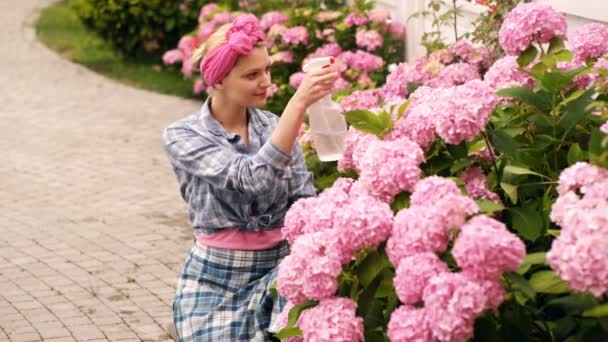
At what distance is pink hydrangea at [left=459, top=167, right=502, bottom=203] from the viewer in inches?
121

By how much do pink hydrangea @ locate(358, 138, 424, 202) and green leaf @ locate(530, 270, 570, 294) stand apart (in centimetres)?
42

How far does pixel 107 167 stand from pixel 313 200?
20.4 ft

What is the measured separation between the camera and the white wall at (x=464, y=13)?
5.23 m

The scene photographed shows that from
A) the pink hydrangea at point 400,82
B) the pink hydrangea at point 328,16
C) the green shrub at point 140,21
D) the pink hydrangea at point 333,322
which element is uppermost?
the pink hydrangea at point 333,322

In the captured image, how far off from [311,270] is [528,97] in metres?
0.83

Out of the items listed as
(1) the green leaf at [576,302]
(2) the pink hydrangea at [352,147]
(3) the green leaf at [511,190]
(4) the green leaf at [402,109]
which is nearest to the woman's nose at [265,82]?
(2) the pink hydrangea at [352,147]

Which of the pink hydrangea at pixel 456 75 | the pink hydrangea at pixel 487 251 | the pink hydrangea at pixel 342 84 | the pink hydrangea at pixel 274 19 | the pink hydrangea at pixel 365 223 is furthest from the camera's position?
the pink hydrangea at pixel 274 19

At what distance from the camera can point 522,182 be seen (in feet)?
10.2

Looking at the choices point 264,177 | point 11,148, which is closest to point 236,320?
point 264,177

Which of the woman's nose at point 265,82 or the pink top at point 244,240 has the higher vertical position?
the woman's nose at point 265,82

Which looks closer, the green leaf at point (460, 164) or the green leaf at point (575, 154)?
the green leaf at point (575, 154)

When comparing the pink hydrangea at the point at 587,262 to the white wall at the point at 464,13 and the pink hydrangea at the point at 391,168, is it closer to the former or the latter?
the pink hydrangea at the point at 391,168

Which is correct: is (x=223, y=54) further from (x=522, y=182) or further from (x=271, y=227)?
(x=522, y=182)

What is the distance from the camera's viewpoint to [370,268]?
111 inches
